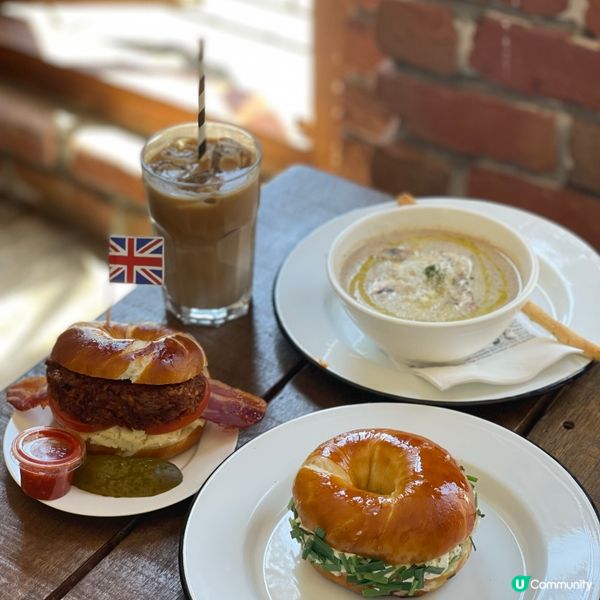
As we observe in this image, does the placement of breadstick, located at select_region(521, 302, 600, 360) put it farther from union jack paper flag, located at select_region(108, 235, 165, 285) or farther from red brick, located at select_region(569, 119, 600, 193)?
red brick, located at select_region(569, 119, 600, 193)

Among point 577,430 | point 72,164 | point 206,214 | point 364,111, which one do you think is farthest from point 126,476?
point 72,164

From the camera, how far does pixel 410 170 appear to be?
204 cm

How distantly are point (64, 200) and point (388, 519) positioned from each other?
7.78 ft

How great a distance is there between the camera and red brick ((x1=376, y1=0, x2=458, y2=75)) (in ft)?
6.01

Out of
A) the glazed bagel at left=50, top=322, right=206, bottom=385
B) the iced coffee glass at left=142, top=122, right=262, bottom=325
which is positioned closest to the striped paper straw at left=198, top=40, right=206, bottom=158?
the iced coffee glass at left=142, top=122, right=262, bottom=325

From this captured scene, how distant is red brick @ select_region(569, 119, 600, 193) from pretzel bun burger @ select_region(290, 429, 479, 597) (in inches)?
42.3

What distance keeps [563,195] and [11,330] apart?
5.03 ft

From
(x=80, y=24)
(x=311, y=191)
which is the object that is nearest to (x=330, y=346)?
(x=311, y=191)

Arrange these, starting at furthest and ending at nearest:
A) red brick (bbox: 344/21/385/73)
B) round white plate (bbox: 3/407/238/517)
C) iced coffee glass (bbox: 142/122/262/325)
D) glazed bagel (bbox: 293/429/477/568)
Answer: red brick (bbox: 344/21/385/73) < iced coffee glass (bbox: 142/122/262/325) < round white plate (bbox: 3/407/238/517) < glazed bagel (bbox: 293/429/477/568)

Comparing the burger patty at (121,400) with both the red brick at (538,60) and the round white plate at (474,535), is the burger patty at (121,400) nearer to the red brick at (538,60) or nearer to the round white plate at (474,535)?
the round white plate at (474,535)

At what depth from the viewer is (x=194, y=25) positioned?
2922 millimetres

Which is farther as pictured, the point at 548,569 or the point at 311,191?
the point at 311,191

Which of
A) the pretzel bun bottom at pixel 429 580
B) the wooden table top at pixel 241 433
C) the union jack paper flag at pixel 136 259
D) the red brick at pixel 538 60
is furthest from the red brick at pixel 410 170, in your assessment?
the pretzel bun bottom at pixel 429 580

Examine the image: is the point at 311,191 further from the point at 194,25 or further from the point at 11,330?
the point at 194,25
